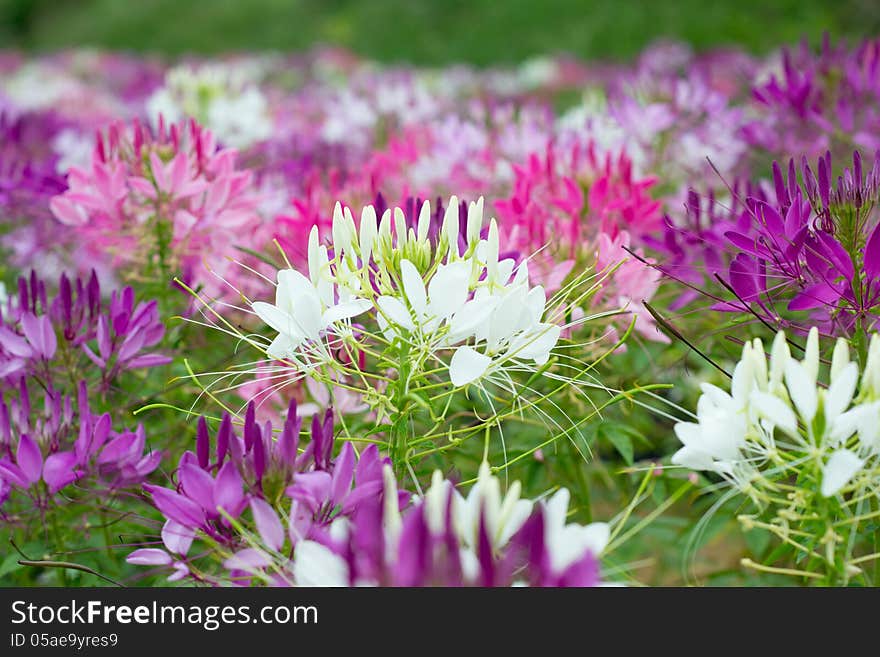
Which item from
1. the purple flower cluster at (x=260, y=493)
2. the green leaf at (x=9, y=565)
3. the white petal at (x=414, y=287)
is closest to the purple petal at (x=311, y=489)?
the purple flower cluster at (x=260, y=493)

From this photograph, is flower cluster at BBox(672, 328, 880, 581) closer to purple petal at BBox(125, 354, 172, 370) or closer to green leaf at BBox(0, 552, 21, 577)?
purple petal at BBox(125, 354, 172, 370)

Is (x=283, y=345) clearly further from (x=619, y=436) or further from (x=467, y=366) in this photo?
(x=619, y=436)

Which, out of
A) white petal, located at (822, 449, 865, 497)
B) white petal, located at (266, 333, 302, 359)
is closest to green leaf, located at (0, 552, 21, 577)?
white petal, located at (266, 333, 302, 359)

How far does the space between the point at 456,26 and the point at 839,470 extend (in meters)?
11.2

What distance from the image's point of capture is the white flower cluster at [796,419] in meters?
0.85

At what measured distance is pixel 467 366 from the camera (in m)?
Result: 0.98

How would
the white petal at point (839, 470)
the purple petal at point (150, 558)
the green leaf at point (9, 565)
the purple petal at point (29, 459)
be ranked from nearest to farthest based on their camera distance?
1. the white petal at point (839, 470)
2. the purple petal at point (150, 558)
3. the purple petal at point (29, 459)
4. the green leaf at point (9, 565)

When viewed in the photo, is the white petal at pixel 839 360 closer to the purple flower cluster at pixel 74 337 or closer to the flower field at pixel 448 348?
the flower field at pixel 448 348

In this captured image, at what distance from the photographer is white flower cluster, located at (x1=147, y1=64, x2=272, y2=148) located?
2664 millimetres

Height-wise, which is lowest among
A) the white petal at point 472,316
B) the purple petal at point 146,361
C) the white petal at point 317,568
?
the white petal at point 317,568

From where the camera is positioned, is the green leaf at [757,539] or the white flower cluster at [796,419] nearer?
the white flower cluster at [796,419]

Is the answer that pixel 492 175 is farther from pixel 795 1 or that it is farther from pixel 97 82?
pixel 795 1

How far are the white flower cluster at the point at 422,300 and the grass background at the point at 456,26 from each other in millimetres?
5422
